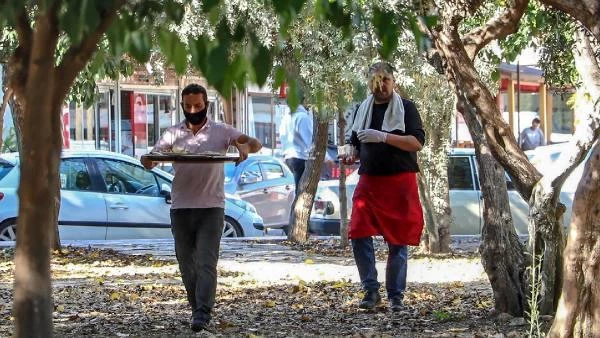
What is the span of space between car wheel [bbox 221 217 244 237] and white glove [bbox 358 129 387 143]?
10528mm

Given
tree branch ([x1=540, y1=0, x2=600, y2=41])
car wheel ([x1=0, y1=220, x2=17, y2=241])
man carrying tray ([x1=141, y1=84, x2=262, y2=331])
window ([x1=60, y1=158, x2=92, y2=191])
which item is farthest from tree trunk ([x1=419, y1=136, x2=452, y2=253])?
tree branch ([x1=540, y1=0, x2=600, y2=41])

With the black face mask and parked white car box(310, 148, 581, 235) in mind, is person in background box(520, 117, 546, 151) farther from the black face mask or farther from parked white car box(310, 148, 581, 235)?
the black face mask

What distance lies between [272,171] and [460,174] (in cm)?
546

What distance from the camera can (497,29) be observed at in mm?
9680

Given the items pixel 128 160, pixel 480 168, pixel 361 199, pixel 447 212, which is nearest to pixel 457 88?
pixel 480 168

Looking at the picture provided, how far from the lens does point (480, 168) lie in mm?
9781

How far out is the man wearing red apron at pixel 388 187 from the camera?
406 inches

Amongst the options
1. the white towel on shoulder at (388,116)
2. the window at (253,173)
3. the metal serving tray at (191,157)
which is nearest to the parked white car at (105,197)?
the window at (253,173)

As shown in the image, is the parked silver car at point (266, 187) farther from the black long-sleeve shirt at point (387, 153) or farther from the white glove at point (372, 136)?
the white glove at point (372, 136)

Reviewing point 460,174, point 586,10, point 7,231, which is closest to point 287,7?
point 586,10

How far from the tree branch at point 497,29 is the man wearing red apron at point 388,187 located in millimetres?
743

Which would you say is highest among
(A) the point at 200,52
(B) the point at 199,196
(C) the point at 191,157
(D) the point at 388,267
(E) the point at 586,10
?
(E) the point at 586,10

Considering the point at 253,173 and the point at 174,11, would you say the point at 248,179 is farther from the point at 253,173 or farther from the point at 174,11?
the point at 174,11

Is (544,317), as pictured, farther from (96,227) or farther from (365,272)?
(96,227)
